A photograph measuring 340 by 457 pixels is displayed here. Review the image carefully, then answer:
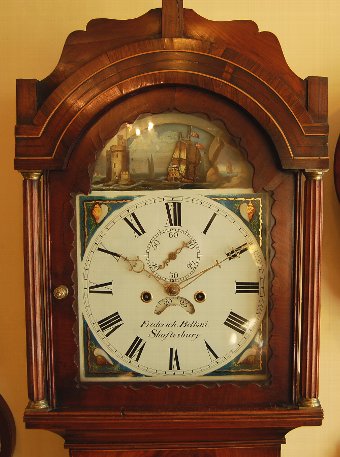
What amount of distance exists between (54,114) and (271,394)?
0.59 m

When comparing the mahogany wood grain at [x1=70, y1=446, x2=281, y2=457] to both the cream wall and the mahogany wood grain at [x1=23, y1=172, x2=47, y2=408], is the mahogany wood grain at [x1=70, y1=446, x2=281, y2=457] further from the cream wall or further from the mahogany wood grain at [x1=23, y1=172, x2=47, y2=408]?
the cream wall

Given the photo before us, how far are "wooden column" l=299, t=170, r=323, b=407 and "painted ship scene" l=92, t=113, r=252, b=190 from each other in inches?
4.2

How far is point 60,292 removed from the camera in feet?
3.07

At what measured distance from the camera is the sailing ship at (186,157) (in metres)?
0.93

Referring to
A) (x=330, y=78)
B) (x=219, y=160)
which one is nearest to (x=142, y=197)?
(x=219, y=160)

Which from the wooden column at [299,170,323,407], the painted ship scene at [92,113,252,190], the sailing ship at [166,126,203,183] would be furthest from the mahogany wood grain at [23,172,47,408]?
the wooden column at [299,170,323,407]

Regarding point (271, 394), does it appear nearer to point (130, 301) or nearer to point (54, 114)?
point (130, 301)

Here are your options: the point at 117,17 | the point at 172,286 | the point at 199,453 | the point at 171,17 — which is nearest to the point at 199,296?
the point at 172,286

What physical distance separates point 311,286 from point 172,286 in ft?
0.76

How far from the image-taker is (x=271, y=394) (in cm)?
95

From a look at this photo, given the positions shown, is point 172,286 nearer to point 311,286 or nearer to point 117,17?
point 311,286

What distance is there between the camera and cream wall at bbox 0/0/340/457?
1205 mm

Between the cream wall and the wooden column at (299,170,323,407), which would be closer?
the wooden column at (299,170,323,407)

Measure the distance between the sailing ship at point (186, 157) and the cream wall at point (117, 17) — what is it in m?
0.41
